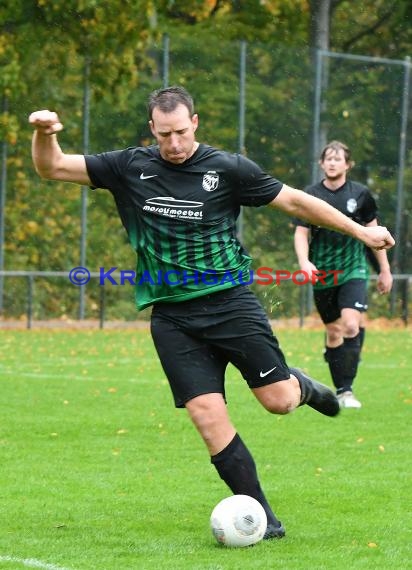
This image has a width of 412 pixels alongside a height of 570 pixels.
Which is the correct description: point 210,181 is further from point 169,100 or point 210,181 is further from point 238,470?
point 238,470

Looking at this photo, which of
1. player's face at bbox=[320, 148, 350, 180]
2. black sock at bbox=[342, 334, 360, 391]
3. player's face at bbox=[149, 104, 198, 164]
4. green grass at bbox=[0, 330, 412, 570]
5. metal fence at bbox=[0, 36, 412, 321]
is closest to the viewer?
green grass at bbox=[0, 330, 412, 570]

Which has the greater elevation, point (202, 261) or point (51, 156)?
point (51, 156)

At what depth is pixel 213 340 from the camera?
6867 millimetres

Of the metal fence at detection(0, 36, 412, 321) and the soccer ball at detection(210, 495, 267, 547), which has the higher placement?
the metal fence at detection(0, 36, 412, 321)

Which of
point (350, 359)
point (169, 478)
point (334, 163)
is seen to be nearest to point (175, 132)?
point (169, 478)

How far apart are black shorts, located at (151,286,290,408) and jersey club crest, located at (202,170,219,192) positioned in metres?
0.51

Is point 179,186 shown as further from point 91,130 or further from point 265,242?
point 265,242

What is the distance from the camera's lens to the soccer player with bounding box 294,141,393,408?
12.3 metres

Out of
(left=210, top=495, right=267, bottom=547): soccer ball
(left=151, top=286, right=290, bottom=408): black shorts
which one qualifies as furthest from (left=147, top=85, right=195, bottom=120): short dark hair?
(left=210, top=495, right=267, bottom=547): soccer ball

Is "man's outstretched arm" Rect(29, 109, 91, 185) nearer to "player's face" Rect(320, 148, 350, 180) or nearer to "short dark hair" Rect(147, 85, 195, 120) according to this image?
"short dark hair" Rect(147, 85, 195, 120)

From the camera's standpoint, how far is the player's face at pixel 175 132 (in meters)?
6.61

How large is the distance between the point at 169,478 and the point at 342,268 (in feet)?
14.0

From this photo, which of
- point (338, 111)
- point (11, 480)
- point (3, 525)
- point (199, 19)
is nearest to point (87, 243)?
point (338, 111)

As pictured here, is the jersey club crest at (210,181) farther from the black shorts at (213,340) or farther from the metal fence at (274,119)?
the metal fence at (274,119)
